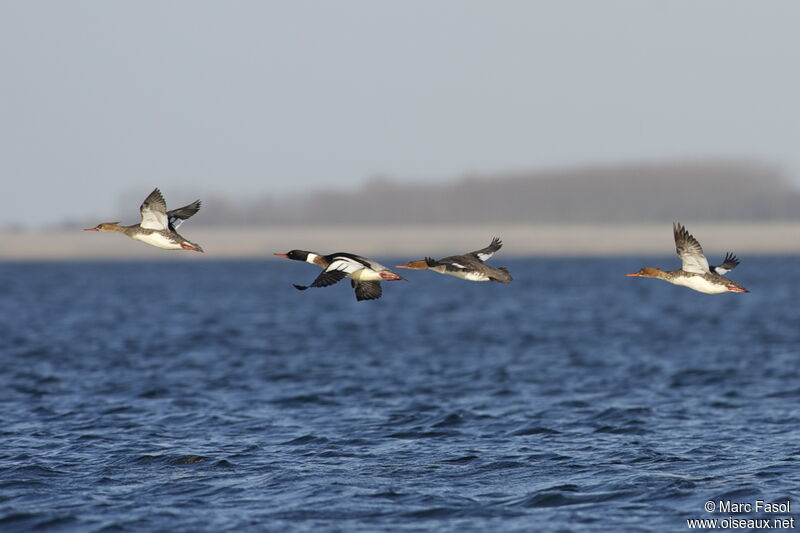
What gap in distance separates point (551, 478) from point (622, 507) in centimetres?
270

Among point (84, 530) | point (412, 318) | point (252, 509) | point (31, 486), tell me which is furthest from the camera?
point (412, 318)

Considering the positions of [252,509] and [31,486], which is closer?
[252,509]

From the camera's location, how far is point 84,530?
20719mm

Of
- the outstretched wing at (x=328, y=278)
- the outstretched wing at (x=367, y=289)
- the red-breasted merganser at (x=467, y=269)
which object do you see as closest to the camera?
the outstretched wing at (x=328, y=278)

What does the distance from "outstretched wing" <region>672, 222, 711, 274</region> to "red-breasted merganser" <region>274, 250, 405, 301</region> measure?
4973 millimetres

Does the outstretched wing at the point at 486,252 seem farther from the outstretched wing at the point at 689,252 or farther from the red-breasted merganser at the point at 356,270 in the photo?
the outstretched wing at the point at 689,252

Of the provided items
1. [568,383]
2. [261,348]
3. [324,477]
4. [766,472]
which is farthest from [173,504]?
[261,348]

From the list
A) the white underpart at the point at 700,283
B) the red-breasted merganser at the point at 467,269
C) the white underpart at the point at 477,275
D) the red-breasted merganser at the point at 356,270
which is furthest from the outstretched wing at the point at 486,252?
the white underpart at the point at 700,283

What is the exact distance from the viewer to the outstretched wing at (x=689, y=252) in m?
18.2

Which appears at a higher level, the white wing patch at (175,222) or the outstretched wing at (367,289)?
the white wing patch at (175,222)

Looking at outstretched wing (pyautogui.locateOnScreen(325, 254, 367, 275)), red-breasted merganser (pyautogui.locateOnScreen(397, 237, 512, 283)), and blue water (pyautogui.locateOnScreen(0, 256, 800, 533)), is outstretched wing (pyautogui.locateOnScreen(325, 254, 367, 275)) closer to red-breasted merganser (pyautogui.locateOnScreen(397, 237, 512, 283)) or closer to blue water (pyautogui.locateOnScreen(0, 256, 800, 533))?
red-breasted merganser (pyautogui.locateOnScreen(397, 237, 512, 283))

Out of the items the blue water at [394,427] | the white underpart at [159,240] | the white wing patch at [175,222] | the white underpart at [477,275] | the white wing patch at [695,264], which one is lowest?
the blue water at [394,427]

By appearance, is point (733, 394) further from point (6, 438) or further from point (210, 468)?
point (6, 438)

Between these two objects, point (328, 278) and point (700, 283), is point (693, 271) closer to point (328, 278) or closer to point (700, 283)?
point (700, 283)
